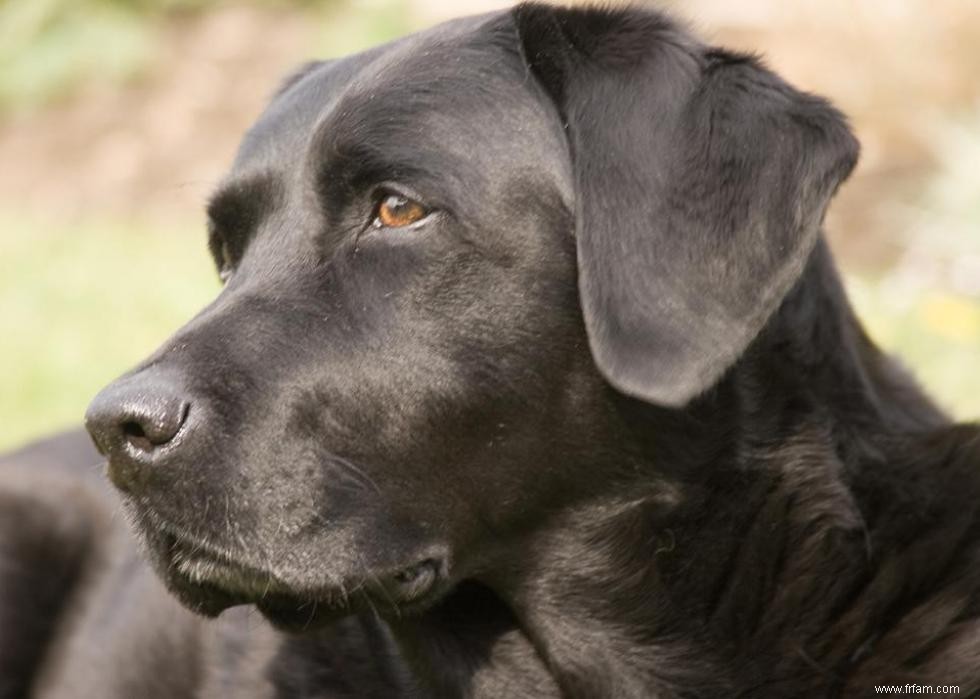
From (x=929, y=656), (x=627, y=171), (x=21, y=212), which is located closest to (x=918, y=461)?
(x=929, y=656)

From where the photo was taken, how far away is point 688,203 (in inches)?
117

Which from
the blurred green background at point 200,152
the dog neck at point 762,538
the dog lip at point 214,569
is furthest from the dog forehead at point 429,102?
the dog lip at point 214,569

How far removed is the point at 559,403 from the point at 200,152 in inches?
461

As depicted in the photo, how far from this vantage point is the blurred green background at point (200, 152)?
843cm

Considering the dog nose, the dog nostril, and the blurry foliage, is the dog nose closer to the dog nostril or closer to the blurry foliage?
the dog nostril

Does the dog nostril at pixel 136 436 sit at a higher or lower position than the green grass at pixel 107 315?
higher

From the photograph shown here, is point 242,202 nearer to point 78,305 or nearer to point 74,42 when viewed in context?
point 78,305

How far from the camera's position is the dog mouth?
9.65ft

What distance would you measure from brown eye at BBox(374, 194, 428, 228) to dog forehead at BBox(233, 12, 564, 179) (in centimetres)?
12

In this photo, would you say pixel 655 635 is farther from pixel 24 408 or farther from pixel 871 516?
pixel 24 408

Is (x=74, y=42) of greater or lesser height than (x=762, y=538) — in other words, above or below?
below

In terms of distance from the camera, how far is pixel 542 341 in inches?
119

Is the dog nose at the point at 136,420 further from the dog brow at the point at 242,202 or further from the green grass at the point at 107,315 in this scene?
the green grass at the point at 107,315

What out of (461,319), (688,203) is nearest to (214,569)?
(461,319)
